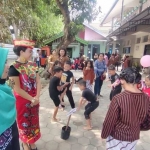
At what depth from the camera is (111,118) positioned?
146 centimetres

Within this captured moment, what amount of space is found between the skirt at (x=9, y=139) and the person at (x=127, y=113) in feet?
2.93

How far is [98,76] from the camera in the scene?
4996mm

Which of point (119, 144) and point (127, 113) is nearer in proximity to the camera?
point (127, 113)

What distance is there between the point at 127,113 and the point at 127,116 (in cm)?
4

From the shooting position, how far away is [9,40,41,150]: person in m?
1.87

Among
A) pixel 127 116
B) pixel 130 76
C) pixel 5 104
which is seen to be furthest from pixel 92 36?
pixel 5 104

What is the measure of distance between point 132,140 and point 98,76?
3506mm

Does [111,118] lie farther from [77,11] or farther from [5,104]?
[77,11]

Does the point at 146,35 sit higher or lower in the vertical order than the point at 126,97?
higher

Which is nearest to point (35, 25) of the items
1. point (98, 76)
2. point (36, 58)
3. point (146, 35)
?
point (36, 58)

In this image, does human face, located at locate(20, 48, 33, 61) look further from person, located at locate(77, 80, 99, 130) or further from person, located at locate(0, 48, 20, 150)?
person, located at locate(77, 80, 99, 130)

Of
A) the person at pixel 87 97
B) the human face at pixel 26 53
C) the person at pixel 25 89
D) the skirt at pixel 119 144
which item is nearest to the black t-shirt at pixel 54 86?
the person at pixel 87 97

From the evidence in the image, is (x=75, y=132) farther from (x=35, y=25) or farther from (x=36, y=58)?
(x=35, y=25)

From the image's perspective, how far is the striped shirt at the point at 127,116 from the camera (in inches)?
54.8
